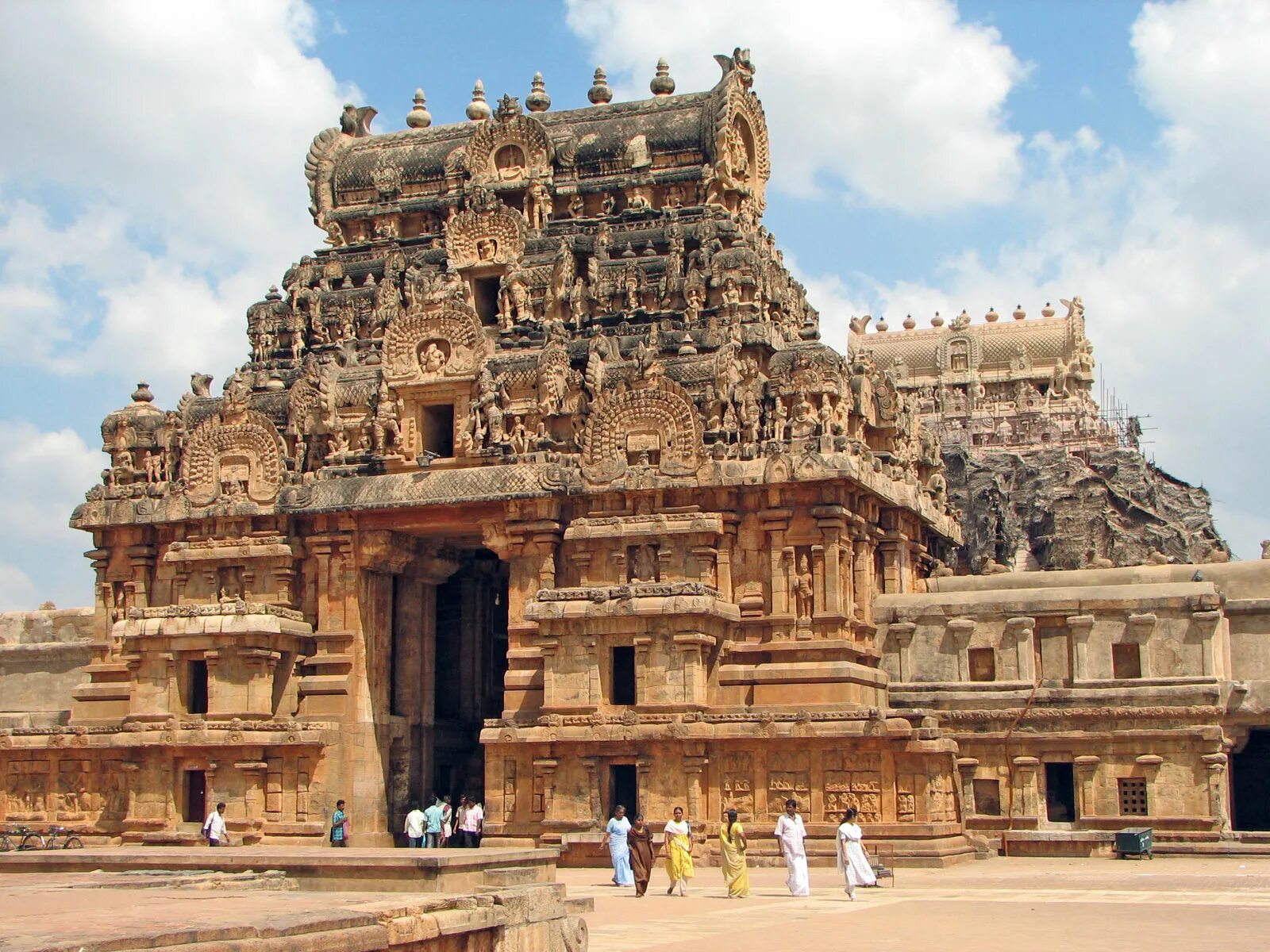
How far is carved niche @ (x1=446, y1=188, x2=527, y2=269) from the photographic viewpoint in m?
41.7

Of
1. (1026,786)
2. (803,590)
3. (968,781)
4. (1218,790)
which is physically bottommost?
(1218,790)

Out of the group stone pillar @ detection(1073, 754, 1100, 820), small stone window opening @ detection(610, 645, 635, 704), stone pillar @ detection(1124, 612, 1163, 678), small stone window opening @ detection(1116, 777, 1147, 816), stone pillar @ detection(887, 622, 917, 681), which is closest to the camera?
small stone window opening @ detection(1116, 777, 1147, 816)

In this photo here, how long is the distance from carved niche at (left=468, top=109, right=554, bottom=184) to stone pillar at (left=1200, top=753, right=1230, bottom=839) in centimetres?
2107

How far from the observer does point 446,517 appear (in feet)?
125

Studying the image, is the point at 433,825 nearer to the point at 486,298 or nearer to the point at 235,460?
the point at 235,460

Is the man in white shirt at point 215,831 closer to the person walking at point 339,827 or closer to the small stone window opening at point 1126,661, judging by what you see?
the person walking at point 339,827

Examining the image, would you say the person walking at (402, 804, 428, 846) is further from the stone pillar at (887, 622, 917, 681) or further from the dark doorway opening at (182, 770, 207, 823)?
the stone pillar at (887, 622, 917, 681)

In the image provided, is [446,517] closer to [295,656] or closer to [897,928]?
[295,656]

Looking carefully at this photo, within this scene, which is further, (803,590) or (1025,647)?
(1025,647)

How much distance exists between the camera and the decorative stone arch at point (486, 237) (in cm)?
4162

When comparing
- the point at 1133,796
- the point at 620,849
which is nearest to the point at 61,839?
the point at 620,849

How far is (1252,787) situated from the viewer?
3778 cm

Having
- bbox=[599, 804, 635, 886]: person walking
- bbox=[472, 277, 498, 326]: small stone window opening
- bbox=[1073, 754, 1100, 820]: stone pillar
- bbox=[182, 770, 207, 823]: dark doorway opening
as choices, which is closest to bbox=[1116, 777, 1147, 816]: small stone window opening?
bbox=[1073, 754, 1100, 820]: stone pillar

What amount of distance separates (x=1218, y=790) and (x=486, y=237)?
68.8 feet
